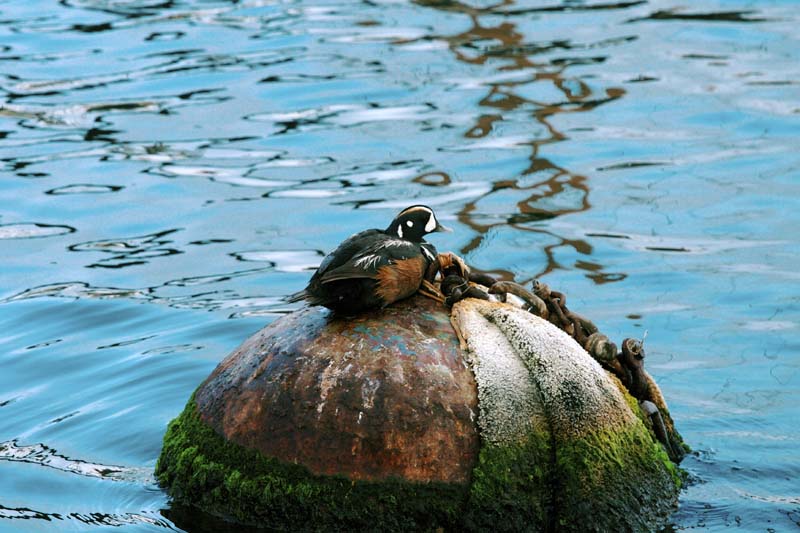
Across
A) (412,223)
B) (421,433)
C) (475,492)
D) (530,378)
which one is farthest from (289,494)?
(412,223)

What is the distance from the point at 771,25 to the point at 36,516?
1314 cm

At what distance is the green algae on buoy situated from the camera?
5.08m

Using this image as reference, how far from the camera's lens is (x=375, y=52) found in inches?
646

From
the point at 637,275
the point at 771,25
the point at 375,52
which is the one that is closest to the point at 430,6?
the point at 375,52

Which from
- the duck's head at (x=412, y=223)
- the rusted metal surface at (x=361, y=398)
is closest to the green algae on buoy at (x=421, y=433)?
the rusted metal surface at (x=361, y=398)

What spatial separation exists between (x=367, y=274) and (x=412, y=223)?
510 millimetres

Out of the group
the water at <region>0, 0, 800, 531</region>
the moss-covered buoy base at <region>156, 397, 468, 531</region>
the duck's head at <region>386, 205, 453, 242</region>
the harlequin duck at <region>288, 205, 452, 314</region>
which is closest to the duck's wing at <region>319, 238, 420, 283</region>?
the harlequin duck at <region>288, 205, 452, 314</region>

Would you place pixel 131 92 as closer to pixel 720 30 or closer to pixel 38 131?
pixel 38 131

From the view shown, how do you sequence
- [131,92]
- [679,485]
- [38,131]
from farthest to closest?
[131,92] → [38,131] → [679,485]

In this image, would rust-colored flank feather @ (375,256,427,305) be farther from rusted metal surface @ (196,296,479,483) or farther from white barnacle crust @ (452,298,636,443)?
white barnacle crust @ (452,298,636,443)

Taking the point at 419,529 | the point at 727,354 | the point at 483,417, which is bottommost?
the point at 727,354

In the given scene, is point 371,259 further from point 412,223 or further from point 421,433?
point 421,433

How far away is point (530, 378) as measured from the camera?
541cm

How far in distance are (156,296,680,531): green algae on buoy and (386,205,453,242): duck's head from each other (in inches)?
13.8
